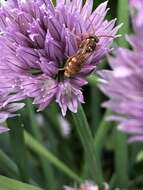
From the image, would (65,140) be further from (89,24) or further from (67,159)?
(89,24)

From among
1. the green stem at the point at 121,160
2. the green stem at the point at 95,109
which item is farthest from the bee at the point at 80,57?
the green stem at the point at 95,109

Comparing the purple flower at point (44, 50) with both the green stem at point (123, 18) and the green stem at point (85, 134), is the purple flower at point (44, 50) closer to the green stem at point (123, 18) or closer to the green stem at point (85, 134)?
the green stem at point (85, 134)

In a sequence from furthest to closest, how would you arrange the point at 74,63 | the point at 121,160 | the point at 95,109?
the point at 95,109 → the point at 121,160 → the point at 74,63

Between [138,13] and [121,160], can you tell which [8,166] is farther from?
[138,13]

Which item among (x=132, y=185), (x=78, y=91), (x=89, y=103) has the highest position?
(x=78, y=91)

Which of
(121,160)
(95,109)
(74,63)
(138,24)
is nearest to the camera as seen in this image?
(138,24)

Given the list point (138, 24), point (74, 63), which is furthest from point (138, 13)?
point (74, 63)

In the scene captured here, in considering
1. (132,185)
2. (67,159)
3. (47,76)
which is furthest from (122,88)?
(67,159)
